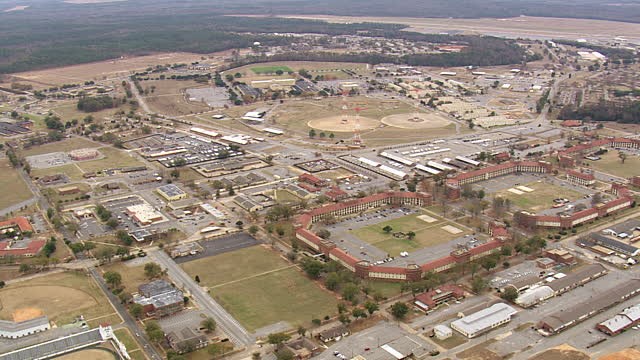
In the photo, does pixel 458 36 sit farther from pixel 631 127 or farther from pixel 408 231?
pixel 408 231

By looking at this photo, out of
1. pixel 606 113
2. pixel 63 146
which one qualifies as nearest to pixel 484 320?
pixel 63 146

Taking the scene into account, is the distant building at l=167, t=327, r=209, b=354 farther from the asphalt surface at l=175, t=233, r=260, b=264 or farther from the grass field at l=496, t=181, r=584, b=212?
the grass field at l=496, t=181, r=584, b=212

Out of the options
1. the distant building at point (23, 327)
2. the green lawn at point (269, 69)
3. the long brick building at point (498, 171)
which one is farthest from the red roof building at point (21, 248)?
the green lawn at point (269, 69)

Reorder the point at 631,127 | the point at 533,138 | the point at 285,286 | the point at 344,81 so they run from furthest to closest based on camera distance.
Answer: the point at 344,81, the point at 631,127, the point at 533,138, the point at 285,286

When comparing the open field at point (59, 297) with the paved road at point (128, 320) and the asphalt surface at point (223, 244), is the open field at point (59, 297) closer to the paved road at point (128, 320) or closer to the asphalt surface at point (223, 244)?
the paved road at point (128, 320)

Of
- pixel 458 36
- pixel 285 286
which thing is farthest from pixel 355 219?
pixel 458 36

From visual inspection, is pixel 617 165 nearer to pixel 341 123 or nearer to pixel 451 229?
pixel 451 229
